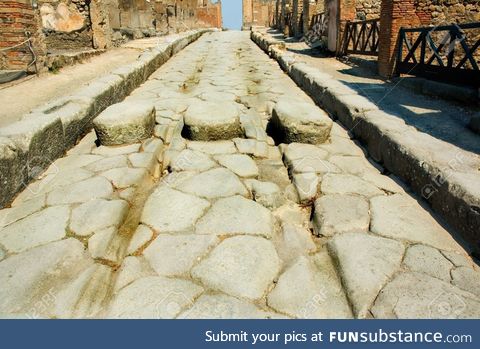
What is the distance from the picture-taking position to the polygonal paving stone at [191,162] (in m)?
2.60

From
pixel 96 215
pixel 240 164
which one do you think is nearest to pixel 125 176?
pixel 96 215

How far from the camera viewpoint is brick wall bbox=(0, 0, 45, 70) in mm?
5457

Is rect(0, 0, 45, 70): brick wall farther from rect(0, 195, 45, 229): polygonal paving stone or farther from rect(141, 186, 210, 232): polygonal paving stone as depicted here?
rect(141, 186, 210, 232): polygonal paving stone

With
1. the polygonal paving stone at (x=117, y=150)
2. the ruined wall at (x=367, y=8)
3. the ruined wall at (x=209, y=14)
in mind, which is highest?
the ruined wall at (x=209, y=14)

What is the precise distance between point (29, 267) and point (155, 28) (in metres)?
16.0

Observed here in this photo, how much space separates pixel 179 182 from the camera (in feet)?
7.91

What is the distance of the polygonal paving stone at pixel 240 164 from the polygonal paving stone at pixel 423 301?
1.33m

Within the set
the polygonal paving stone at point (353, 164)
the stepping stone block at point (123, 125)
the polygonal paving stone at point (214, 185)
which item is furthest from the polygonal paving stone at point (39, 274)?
the polygonal paving stone at point (353, 164)

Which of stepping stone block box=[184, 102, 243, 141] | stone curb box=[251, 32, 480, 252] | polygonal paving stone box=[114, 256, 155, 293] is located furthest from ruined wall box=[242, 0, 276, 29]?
polygonal paving stone box=[114, 256, 155, 293]

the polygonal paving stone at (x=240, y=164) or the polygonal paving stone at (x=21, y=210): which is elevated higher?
the polygonal paving stone at (x=240, y=164)

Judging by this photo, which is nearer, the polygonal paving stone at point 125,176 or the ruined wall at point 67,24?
the polygonal paving stone at point 125,176

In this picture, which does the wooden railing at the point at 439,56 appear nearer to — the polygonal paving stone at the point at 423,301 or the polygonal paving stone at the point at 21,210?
the polygonal paving stone at the point at 423,301

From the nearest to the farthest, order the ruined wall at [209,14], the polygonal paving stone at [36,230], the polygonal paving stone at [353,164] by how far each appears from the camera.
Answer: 1. the polygonal paving stone at [36,230]
2. the polygonal paving stone at [353,164]
3. the ruined wall at [209,14]

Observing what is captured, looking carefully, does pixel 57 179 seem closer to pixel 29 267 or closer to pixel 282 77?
pixel 29 267
